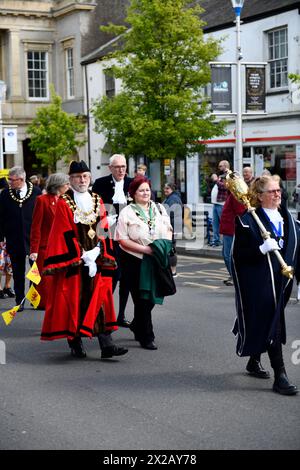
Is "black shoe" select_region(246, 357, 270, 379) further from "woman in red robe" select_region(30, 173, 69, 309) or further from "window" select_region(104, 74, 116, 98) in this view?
"window" select_region(104, 74, 116, 98)

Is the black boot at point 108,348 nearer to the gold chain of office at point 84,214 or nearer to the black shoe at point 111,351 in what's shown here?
the black shoe at point 111,351

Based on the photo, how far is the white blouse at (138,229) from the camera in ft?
27.5

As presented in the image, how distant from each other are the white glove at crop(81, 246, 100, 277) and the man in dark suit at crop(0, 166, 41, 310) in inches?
140

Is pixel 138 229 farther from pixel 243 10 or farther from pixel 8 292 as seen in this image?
pixel 243 10

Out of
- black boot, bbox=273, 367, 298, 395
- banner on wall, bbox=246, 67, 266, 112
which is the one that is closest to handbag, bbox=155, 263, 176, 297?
black boot, bbox=273, 367, 298, 395

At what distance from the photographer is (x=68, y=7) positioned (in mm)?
40375

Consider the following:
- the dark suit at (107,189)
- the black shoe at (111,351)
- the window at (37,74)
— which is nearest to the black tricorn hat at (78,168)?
the dark suit at (107,189)

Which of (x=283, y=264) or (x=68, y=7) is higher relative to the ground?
(x=68, y=7)

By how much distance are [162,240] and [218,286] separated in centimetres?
511

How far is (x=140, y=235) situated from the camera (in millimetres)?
8375

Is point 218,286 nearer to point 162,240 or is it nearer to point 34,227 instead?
point 34,227

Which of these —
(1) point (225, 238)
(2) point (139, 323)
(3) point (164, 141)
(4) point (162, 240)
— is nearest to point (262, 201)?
(4) point (162, 240)

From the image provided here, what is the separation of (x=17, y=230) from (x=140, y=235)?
364cm

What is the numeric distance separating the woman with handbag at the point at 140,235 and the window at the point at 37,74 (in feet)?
116
